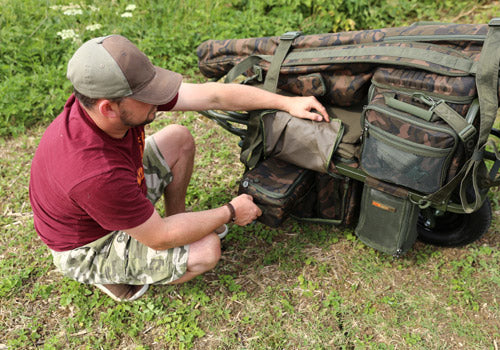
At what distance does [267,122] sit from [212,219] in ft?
2.65

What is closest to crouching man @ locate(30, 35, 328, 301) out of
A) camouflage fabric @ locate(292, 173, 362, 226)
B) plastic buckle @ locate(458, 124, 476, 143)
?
camouflage fabric @ locate(292, 173, 362, 226)

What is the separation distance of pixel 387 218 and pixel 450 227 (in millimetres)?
752

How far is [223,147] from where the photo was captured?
15.1ft

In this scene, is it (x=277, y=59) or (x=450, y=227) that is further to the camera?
(x=450, y=227)

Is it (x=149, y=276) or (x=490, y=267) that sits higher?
(x=149, y=276)

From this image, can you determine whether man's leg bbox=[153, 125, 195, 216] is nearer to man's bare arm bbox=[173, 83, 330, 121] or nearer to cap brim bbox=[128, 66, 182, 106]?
man's bare arm bbox=[173, 83, 330, 121]

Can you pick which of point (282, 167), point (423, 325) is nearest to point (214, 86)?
point (282, 167)

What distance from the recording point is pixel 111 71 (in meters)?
2.17

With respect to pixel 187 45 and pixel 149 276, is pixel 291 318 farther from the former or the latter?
pixel 187 45

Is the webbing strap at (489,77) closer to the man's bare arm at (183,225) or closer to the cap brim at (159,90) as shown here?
the man's bare arm at (183,225)

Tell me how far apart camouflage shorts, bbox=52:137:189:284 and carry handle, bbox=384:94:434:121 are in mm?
1594

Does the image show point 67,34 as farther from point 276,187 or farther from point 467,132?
point 467,132

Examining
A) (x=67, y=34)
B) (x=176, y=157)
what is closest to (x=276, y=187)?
(x=176, y=157)

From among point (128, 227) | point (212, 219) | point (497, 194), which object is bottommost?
point (497, 194)
